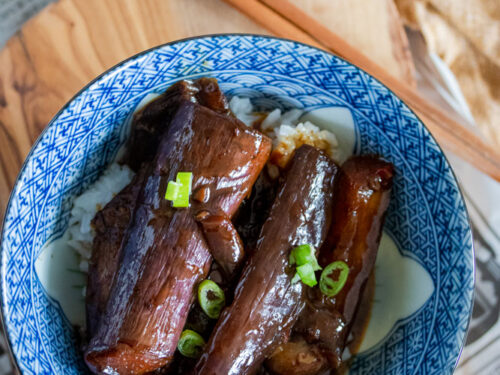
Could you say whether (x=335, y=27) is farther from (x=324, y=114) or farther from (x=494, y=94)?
(x=494, y=94)

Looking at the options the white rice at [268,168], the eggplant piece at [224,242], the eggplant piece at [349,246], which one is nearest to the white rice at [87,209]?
the white rice at [268,168]

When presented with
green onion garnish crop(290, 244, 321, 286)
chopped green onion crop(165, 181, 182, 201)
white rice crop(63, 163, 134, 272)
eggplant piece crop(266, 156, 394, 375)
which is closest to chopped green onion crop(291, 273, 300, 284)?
green onion garnish crop(290, 244, 321, 286)

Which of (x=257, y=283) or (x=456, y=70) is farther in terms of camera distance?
(x=456, y=70)

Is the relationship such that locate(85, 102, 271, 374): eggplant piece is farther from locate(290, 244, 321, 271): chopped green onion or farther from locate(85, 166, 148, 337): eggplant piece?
locate(290, 244, 321, 271): chopped green onion

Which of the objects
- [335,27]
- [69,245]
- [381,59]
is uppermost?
[335,27]

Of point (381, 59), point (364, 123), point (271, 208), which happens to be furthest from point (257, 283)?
point (381, 59)

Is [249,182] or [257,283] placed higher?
[249,182]

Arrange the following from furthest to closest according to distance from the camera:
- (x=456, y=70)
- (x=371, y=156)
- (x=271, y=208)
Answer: (x=456, y=70) < (x=371, y=156) < (x=271, y=208)

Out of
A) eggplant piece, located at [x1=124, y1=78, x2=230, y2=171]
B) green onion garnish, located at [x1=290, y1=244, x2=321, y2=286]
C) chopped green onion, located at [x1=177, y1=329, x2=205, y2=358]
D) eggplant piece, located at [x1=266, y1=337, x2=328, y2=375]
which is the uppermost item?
eggplant piece, located at [x1=124, y1=78, x2=230, y2=171]
